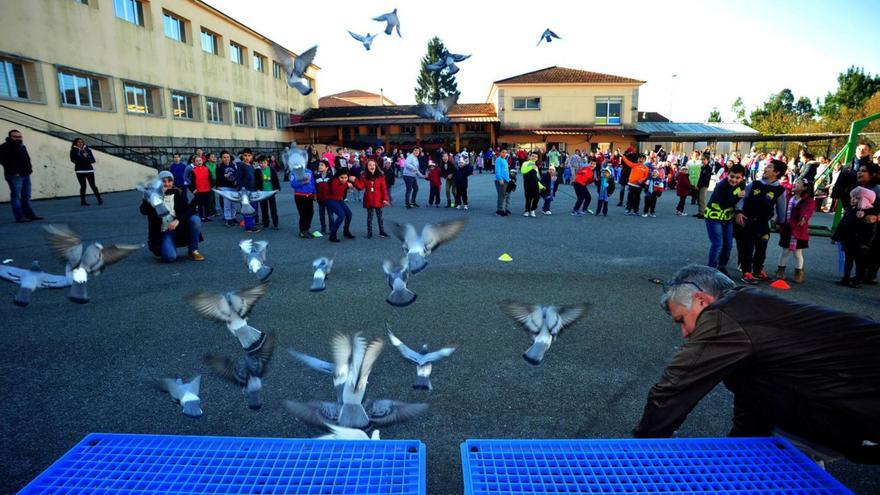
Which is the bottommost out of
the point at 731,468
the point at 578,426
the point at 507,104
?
the point at 578,426

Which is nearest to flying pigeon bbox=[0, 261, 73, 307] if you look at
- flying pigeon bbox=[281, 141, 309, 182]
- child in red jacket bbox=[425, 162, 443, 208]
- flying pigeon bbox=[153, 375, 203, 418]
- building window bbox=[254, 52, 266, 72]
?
flying pigeon bbox=[153, 375, 203, 418]

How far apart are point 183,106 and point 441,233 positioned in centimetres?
2644

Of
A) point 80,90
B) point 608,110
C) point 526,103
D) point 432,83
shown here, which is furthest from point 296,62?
point 432,83

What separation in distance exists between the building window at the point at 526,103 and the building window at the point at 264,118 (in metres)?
20.1

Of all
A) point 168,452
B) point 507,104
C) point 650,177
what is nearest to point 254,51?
point 507,104

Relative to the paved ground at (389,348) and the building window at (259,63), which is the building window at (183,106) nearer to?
the building window at (259,63)

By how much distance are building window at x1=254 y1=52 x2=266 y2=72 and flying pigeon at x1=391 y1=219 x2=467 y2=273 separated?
33209 mm

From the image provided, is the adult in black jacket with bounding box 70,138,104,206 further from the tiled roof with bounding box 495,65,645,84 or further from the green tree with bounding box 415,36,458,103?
the green tree with bounding box 415,36,458,103

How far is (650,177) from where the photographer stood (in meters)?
13.7

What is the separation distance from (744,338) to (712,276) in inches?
16.6

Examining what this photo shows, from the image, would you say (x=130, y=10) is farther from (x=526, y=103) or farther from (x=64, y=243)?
(x=526, y=103)

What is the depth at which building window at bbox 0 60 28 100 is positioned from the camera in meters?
16.3

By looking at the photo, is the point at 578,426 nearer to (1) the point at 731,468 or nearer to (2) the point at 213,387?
(1) the point at 731,468

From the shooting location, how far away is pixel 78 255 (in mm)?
5285
